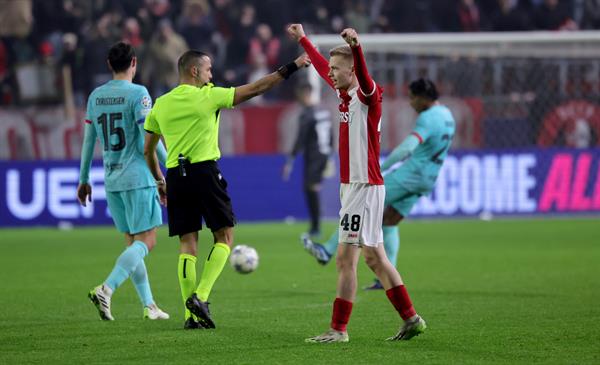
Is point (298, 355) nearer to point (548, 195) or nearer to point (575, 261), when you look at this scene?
point (575, 261)

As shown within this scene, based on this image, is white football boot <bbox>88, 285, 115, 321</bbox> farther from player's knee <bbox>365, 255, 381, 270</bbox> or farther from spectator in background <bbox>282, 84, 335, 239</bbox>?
spectator in background <bbox>282, 84, 335, 239</bbox>

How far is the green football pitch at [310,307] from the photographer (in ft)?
23.1

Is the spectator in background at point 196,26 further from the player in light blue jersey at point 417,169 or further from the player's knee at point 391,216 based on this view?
the player's knee at point 391,216

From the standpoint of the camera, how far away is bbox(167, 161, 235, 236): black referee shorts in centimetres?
822

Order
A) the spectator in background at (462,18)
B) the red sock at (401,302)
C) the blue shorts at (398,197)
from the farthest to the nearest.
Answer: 1. the spectator in background at (462,18)
2. the blue shorts at (398,197)
3. the red sock at (401,302)

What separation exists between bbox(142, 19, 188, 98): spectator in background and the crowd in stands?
0.07 ft

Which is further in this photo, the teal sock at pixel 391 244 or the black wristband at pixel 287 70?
the teal sock at pixel 391 244

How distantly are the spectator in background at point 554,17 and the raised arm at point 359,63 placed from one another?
696 inches

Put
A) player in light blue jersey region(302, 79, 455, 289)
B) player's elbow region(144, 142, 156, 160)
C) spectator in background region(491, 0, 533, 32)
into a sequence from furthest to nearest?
1. spectator in background region(491, 0, 533, 32)
2. player in light blue jersey region(302, 79, 455, 289)
3. player's elbow region(144, 142, 156, 160)

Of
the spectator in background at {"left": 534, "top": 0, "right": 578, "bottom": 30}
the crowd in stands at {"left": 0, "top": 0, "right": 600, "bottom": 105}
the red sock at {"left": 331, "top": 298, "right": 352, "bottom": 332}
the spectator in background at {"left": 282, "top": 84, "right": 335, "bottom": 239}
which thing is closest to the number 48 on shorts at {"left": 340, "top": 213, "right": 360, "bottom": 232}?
the red sock at {"left": 331, "top": 298, "right": 352, "bottom": 332}

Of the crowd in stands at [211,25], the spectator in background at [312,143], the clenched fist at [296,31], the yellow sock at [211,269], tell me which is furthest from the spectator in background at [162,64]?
the clenched fist at [296,31]

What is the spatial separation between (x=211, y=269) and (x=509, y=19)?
17.5 metres

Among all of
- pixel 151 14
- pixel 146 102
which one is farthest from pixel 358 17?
pixel 146 102

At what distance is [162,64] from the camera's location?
22.5 m
